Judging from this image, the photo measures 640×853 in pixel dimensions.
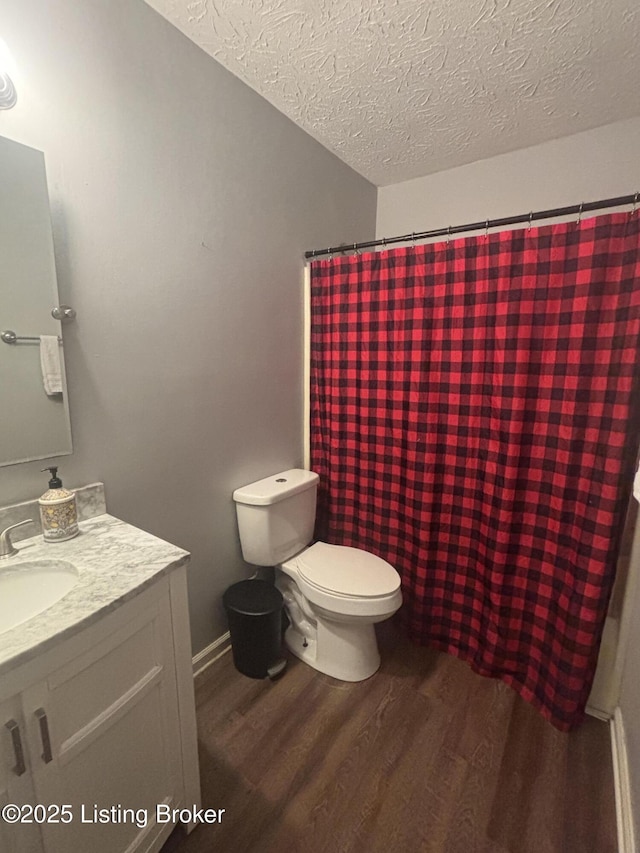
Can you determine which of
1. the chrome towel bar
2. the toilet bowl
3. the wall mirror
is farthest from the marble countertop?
the toilet bowl

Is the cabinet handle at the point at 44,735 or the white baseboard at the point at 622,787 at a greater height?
the cabinet handle at the point at 44,735

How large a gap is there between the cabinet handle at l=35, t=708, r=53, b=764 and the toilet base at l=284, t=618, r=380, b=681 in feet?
3.35

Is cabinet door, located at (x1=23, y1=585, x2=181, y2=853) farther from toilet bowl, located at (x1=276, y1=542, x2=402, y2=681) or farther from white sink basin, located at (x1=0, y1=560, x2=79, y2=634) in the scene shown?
toilet bowl, located at (x1=276, y1=542, x2=402, y2=681)

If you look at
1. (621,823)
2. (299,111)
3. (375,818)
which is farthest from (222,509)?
(299,111)

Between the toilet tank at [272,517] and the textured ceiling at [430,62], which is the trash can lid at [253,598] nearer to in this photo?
the toilet tank at [272,517]

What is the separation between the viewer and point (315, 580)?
1.50 metres

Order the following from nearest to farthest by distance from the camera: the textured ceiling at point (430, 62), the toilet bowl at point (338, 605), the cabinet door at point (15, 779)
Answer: the cabinet door at point (15, 779) < the textured ceiling at point (430, 62) < the toilet bowl at point (338, 605)

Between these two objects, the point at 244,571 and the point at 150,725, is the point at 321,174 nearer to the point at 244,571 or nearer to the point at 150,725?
the point at 244,571

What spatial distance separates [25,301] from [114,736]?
104 cm

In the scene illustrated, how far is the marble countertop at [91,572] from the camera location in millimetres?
639

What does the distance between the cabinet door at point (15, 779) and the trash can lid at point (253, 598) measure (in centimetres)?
84

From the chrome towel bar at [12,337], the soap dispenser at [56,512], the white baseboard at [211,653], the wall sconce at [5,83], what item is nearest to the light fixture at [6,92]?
the wall sconce at [5,83]

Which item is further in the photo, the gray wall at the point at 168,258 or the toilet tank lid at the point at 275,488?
the toilet tank lid at the point at 275,488

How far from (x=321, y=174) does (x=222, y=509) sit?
1618 mm
